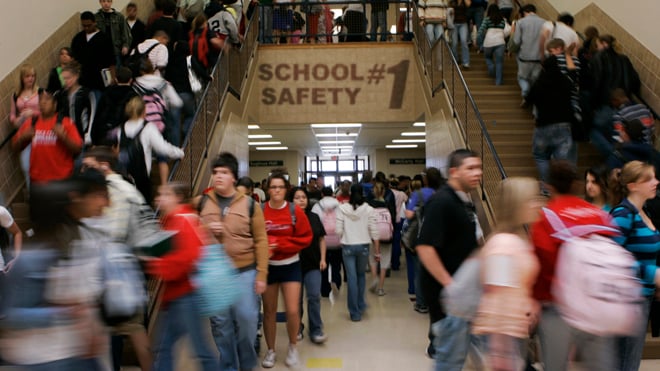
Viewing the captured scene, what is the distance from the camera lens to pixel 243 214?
181 inches

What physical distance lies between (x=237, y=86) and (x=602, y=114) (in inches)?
246

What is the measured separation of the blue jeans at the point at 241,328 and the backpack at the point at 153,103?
115 inches

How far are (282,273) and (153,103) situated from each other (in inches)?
106

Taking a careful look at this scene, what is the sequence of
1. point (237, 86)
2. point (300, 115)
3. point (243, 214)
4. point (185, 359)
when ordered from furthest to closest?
point (300, 115)
point (237, 86)
point (185, 359)
point (243, 214)

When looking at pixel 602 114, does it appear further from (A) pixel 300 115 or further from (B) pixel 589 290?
(A) pixel 300 115

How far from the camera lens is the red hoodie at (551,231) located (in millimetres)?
3066

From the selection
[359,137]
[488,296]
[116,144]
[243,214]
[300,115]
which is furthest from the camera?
[359,137]

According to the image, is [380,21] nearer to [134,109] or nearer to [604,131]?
[604,131]

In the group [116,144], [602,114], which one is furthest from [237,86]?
[602,114]

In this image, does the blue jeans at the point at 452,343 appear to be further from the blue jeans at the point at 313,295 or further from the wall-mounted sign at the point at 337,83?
the wall-mounted sign at the point at 337,83

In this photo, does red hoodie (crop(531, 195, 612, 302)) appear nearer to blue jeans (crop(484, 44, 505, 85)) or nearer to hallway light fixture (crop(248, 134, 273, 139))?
blue jeans (crop(484, 44, 505, 85))

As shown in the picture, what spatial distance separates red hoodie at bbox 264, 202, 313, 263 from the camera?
5.39 meters

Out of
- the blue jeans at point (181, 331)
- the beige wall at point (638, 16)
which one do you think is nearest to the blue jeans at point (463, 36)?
the beige wall at point (638, 16)

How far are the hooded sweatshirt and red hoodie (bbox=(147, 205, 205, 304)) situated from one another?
4.07 m
